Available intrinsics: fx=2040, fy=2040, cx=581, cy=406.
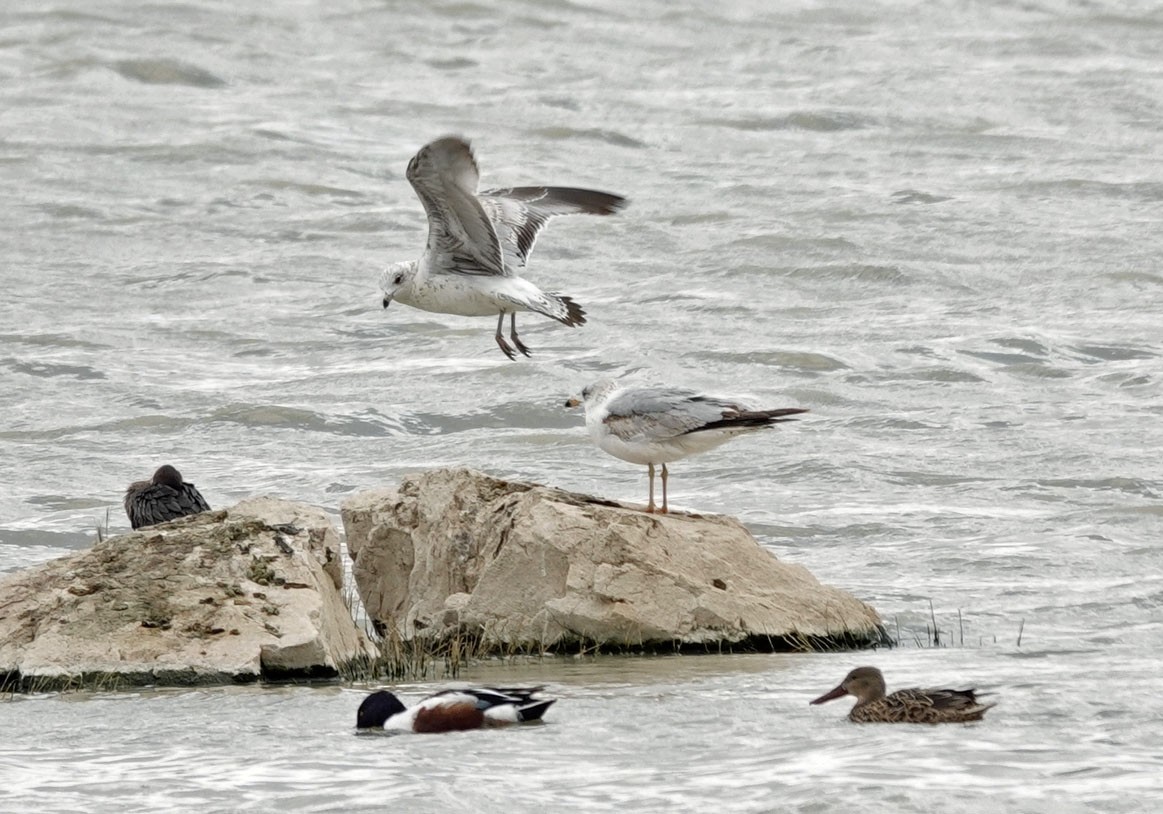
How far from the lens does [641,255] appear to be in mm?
24281

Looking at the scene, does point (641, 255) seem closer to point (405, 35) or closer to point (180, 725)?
point (405, 35)

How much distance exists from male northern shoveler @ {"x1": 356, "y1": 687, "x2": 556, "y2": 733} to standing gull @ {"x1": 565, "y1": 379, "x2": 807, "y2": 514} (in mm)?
2517

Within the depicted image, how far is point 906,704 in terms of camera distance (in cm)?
764

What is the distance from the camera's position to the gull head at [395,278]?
44.7 ft

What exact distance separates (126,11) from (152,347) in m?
14.6

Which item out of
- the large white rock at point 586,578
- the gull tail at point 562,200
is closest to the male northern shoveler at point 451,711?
the large white rock at point 586,578

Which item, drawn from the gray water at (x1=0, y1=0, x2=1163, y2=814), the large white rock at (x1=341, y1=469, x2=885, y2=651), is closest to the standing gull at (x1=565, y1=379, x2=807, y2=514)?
the large white rock at (x1=341, y1=469, x2=885, y2=651)

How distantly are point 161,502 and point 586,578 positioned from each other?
9.30 feet

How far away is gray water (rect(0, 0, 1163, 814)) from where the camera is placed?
284 inches

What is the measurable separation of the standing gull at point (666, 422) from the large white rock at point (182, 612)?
5.45ft

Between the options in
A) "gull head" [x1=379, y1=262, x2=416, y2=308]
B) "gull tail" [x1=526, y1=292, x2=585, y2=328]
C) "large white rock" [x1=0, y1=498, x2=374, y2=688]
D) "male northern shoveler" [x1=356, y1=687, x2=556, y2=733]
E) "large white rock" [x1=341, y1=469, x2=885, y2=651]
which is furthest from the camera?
"gull head" [x1=379, y1=262, x2=416, y2=308]

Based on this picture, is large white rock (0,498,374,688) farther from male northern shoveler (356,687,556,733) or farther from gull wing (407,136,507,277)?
gull wing (407,136,507,277)

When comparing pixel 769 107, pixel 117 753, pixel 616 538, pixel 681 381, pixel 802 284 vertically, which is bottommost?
pixel 117 753

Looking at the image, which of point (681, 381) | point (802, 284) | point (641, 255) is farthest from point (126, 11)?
point (681, 381)
